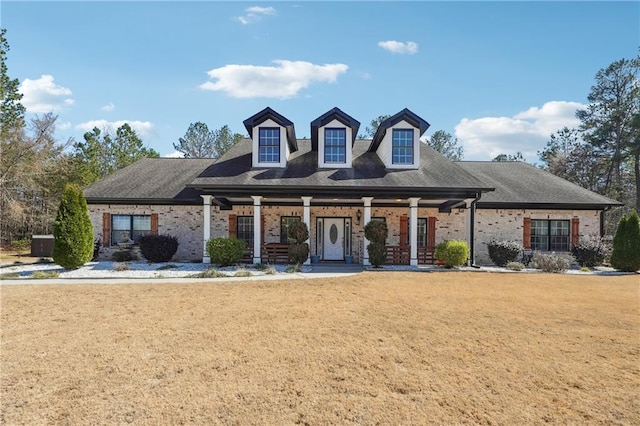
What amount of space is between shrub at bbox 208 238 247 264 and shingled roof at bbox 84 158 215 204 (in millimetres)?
3349

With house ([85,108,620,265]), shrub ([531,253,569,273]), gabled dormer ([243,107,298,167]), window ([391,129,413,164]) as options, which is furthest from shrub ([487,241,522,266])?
gabled dormer ([243,107,298,167])

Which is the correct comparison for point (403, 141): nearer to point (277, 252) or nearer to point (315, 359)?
point (277, 252)

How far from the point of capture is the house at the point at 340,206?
Result: 1625 cm

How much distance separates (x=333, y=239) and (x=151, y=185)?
975cm

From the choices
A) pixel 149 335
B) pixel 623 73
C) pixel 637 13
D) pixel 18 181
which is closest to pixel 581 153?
pixel 623 73

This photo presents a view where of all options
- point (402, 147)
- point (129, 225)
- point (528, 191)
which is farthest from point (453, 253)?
point (129, 225)

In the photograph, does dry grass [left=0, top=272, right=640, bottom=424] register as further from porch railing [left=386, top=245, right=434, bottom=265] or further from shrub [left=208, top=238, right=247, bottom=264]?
porch railing [left=386, top=245, right=434, bottom=265]

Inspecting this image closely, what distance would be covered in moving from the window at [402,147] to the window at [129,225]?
12357 mm

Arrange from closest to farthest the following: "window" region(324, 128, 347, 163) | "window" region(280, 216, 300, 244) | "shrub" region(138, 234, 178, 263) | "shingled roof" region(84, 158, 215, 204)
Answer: "shrub" region(138, 234, 178, 263) < "window" region(324, 128, 347, 163) < "shingled roof" region(84, 158, 215, 204) < "window" region(280, 216, 300, 244)

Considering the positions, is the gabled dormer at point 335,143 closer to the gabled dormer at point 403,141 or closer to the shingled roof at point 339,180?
the shingled roof at point 339,180

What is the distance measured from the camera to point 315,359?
16.8 ft

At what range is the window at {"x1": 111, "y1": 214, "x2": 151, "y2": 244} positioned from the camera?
17.5 metres

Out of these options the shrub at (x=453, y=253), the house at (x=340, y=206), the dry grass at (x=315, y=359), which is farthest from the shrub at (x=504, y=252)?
the dry grass at (x=315, y=359)

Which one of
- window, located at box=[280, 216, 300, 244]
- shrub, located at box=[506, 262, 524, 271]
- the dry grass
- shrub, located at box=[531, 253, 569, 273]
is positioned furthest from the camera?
window, located at box=[280, 216, 300, 244]
